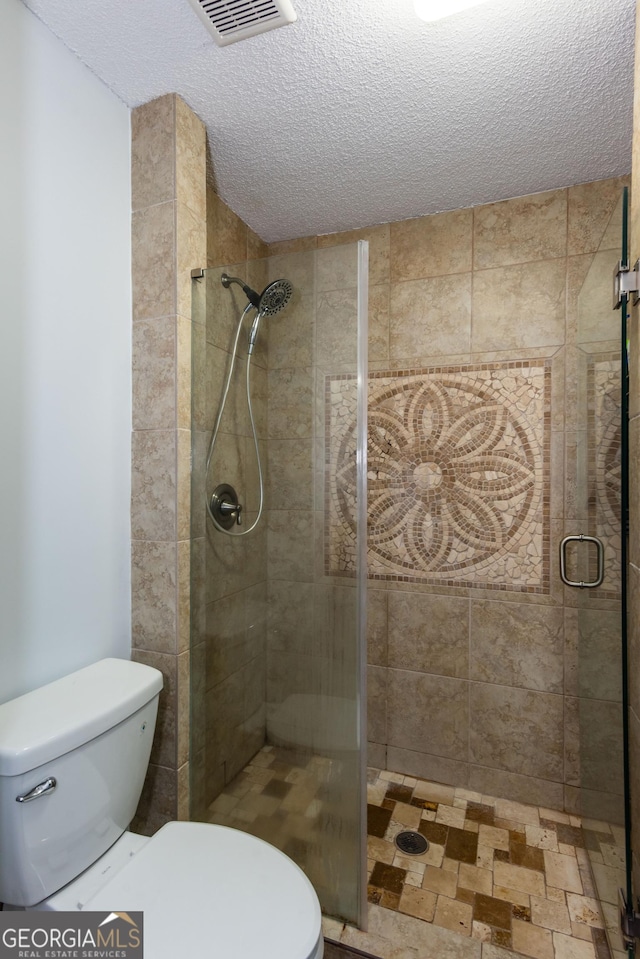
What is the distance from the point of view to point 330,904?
1437mm

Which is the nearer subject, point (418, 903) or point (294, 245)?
point (418, 903)

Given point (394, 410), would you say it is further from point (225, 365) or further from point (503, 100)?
point (503, 100)

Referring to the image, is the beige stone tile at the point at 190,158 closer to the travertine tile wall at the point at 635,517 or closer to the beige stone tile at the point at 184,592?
the beige stone tile at the point at 184,592

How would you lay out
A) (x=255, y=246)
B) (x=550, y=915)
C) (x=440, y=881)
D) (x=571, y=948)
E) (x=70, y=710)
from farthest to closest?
(x=255, y=246) → (x=440, y=881) → (x=550, y=915) → (x=571, y=948) → (x=70, y=710)

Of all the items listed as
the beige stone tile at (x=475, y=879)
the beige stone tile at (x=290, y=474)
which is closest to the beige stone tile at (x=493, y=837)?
the beige stone tile at (x=475, y=879)

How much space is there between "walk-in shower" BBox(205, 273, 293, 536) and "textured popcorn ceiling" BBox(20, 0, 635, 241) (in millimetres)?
564

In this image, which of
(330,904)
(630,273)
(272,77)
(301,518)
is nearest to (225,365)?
(301,518)

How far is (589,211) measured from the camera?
1862 millimetres

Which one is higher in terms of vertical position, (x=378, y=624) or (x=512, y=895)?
(x=378, y=624)

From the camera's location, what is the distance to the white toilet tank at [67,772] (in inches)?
37.2

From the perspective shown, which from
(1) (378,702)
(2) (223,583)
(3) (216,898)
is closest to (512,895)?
(1) (378,702)

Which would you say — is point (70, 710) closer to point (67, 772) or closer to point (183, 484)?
point (67, 772)

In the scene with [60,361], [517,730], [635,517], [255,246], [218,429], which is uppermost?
[255,246]

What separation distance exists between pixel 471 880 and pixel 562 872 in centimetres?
32
